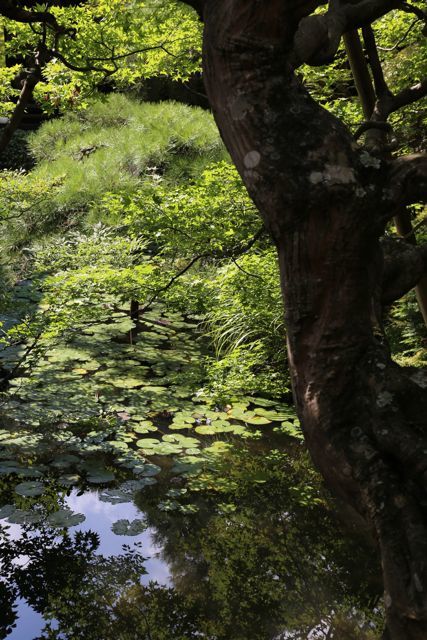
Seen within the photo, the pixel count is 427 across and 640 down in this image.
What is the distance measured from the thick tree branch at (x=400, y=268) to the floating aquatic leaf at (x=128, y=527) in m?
1.97

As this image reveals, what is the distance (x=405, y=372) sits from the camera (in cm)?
160

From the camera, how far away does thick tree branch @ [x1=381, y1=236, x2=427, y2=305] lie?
178cm

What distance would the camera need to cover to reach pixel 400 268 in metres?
1.79

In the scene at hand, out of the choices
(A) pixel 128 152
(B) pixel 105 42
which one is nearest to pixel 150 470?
(B) pixel 105 42

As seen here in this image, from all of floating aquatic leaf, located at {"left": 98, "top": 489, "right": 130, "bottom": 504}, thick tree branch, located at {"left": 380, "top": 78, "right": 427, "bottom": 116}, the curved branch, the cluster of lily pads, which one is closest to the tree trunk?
thick tree branch, located at {"left": 380, "top": 78, "right": 427, "bottom": 116}

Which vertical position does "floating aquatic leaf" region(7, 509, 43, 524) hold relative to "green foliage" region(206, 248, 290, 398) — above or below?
below

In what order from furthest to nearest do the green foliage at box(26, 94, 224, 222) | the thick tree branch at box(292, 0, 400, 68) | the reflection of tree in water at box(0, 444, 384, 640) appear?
the green foliage at box(26, 94, 224, 222), the reflection of tree in water at box(0, 444, 384, 640), the thick tree branch at box(292, 0, 400, 68)

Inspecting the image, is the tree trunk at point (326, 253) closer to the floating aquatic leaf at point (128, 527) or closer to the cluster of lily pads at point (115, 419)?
the floating aquatic leaf at point (128, 527)

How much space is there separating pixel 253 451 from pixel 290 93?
118 inches

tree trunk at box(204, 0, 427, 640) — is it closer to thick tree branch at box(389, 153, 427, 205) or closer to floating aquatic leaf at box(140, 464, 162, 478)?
thick tree branch at box(389, 153, 427, 205)

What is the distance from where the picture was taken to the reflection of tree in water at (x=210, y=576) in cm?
252

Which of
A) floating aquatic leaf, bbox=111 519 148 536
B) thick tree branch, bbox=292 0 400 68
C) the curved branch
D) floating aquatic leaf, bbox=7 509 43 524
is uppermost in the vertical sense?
the curved branch

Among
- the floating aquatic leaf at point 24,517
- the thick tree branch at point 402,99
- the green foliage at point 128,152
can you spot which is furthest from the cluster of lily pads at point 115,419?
the green foliage at point 128,152

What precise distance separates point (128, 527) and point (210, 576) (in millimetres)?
594
